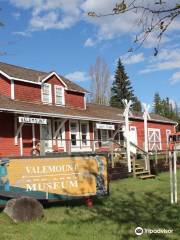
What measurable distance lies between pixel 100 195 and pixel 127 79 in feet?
207

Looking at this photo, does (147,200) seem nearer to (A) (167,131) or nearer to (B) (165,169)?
(B) (165,169)

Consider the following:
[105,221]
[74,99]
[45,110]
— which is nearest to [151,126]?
[74,99]

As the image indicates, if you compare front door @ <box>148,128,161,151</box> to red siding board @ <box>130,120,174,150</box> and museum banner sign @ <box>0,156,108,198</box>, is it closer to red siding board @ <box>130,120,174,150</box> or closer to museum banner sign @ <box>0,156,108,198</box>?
red siding board @ <box>130,120,174,150</box>

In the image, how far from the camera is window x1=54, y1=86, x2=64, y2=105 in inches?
1183

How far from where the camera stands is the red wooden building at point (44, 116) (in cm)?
2389

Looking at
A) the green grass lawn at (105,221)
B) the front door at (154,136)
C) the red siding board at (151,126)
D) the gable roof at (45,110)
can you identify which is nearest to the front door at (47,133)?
the gable roof at (45,110)

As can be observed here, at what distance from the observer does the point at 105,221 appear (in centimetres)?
1036

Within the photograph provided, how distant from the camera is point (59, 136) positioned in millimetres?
28547

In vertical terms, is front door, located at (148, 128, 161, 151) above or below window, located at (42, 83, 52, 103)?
below

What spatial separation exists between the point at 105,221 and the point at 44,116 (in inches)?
632

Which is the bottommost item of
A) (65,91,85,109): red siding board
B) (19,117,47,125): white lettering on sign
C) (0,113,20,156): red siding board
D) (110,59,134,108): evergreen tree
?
(0,113,20,156): red siding board

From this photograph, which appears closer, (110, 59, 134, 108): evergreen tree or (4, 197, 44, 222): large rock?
(4, 197, 44, 222): large rock

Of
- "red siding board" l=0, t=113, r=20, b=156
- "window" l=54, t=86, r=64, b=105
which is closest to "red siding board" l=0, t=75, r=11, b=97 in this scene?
"red siding board" l=0, t=113, r=20, b=156

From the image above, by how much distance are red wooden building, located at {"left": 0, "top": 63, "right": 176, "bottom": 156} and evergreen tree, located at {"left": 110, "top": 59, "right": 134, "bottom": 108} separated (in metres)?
39.2
